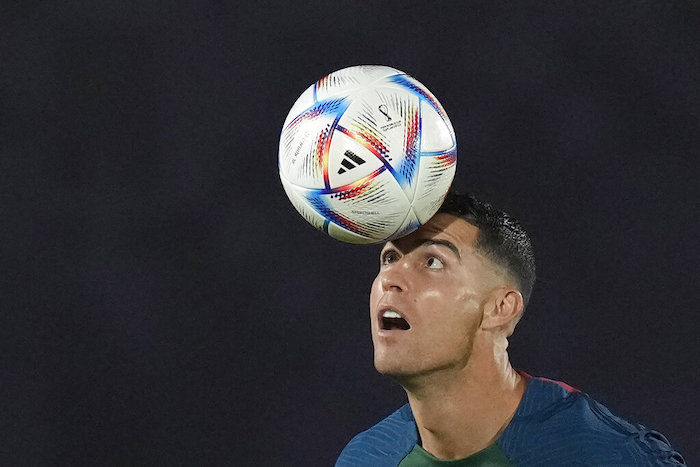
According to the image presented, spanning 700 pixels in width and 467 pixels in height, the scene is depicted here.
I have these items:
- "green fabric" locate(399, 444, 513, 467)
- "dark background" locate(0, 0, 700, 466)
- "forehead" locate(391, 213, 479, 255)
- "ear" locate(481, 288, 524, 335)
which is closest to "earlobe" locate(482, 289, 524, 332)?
"ear" locate(481, 288, 524, 335)

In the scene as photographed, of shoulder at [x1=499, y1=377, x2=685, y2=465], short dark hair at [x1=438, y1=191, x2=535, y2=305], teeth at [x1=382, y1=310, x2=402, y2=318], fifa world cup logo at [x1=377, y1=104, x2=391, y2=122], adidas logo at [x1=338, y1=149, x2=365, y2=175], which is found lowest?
shoulder at [x1=499, y1=377, x2=685, y2=465]

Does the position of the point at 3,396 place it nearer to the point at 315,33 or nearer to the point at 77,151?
the point at 77,151

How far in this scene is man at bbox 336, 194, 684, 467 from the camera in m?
2.32

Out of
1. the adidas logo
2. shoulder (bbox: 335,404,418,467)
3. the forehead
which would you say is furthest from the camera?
shoulder (bbox: 335,404,418,467)

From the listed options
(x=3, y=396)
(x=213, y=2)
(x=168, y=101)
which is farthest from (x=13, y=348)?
(x=213, y=2)

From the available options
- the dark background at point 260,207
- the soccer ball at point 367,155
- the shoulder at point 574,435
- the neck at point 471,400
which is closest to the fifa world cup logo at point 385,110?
the soccer ball at point 367,155

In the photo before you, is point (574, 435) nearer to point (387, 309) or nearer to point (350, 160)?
point (387, 309)

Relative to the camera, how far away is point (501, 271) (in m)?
2.43

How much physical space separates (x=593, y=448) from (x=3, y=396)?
2.13 meters

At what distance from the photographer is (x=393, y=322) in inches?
93.4

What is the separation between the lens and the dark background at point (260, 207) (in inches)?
142

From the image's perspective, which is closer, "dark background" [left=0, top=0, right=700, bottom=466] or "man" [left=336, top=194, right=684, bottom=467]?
"man" [left=336, top=194, right=684, bottom=467]

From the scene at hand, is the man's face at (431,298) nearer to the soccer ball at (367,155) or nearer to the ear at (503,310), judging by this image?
the ear at (503,310)

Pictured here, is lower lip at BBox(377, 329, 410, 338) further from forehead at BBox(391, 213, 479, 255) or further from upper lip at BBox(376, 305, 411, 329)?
forehead at BBox(391, 213, 479, 255)
